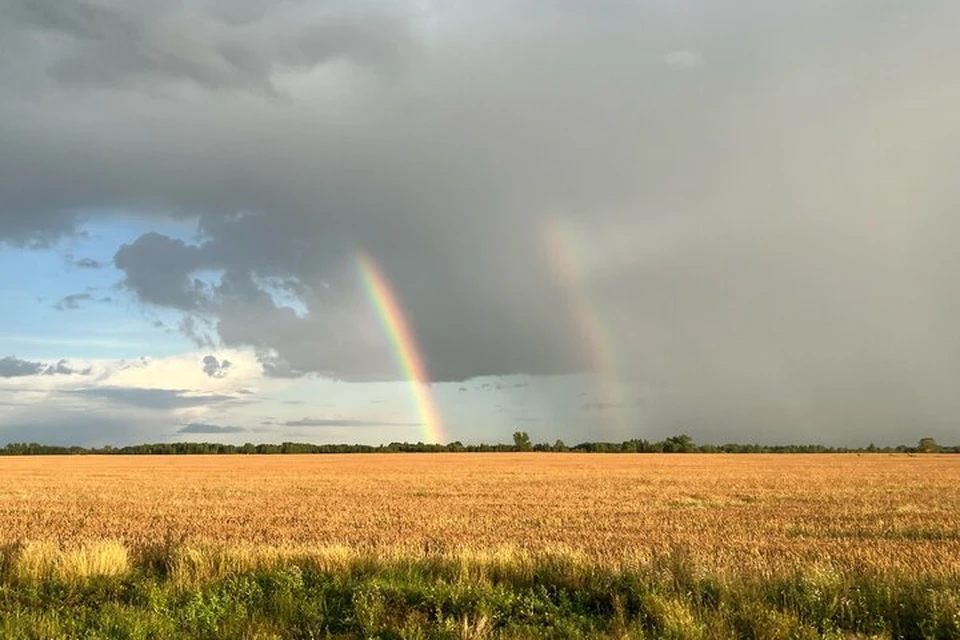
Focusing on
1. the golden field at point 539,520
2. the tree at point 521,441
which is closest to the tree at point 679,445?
the tree at point 521,441

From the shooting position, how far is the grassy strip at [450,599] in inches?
363

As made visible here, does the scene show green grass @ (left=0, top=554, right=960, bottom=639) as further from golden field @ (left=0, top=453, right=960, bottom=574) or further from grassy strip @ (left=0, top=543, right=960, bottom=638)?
golden field @ (left=0, top=453, right=960, bottom=574)

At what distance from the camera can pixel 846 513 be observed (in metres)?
28.8

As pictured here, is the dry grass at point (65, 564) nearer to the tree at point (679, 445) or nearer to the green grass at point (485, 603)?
the green grass at point (485, 603)

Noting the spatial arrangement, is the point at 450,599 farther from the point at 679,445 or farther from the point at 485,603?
Answer: the point at 679,445

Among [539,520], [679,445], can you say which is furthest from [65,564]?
[679,445]

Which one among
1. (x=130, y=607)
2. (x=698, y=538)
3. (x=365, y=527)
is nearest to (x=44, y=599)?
(x=130, y=607)

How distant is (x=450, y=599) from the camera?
1038cm

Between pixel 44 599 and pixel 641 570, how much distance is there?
8.27 m

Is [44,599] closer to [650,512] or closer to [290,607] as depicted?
[290,607]

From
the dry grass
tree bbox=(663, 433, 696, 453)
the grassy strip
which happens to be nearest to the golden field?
the dry grass

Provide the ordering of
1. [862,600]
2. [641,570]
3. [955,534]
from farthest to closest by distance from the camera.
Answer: [955,534] < [641,570] < [862,600]

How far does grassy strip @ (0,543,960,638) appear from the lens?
9211 millimetres

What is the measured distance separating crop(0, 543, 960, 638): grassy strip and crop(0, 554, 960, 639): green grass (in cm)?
2
